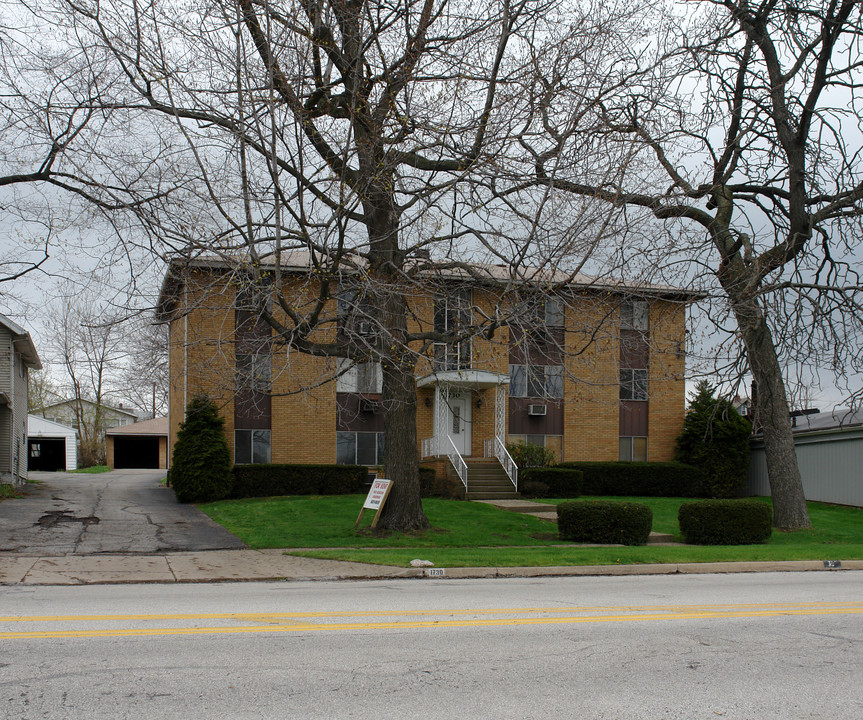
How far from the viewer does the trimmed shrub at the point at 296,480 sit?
89.4 feet

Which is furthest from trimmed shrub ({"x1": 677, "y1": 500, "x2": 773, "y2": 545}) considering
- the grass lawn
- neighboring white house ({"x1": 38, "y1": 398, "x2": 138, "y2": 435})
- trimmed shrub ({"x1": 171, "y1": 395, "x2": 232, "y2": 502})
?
neighboring white house ({"x1": 38, "y1": 398, "x2": 138, "y2": 435})

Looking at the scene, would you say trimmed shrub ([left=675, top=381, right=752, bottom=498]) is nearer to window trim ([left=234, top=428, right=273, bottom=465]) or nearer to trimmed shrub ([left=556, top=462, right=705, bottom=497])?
→ trimmed shrub ([left=556, top=462, right=705, bottom=497])

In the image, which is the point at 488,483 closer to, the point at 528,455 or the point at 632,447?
the point at 528,455

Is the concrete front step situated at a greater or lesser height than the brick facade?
lesser

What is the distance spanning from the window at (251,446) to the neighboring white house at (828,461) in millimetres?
18016

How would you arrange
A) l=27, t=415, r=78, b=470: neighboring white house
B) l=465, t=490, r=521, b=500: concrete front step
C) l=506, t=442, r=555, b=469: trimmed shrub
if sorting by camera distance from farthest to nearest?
l=27, t=415, r=78, b=470: neighboring white house
l=506, t=442, r=555, b=469: trimmed shrub
l=465, t=490, r=521, b=500: concrete front step

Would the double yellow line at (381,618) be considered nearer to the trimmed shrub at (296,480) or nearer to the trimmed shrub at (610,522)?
the trimmed shrub at (610,522)

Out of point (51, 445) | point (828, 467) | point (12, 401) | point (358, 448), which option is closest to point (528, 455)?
point (358, 448)

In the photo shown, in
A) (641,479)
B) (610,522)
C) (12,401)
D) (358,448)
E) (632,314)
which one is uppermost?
(632,314)

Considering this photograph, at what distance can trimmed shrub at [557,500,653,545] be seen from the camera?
55.2 feet

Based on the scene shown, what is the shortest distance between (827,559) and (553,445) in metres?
17.8

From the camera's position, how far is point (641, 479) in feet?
101

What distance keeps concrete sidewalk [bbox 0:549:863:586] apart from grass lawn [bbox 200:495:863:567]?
395 mm

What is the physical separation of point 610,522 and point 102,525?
1109 centimetres
